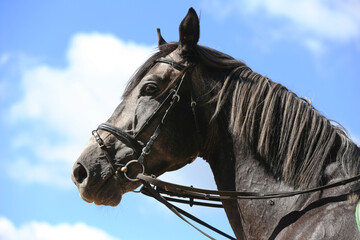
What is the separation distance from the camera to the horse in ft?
15.1

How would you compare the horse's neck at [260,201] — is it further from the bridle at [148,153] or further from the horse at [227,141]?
the bridle at [148,153]

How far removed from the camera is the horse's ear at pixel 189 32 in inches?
213

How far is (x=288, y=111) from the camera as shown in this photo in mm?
4910

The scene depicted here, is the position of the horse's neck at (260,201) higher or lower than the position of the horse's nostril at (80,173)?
lower

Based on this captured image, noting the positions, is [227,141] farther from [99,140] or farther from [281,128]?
[99,140]

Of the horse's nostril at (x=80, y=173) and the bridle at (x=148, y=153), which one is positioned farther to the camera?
the horse's nostril at (x=80, y=173)

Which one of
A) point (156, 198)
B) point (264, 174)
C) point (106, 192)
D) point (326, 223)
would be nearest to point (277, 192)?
point (264, 174)

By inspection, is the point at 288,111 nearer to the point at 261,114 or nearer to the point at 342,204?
the point at 261,114

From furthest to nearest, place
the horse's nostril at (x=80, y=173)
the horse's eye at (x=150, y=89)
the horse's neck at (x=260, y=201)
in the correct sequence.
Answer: the horse's eye at (x=150, y=89)
the horse's nostril at (x=80, y=173)
the horse's neck at (x=260, y=201)

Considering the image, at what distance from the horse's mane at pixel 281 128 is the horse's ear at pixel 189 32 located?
1.50 ft

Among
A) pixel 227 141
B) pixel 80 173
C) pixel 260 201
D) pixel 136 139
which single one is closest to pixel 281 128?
pixel 227 141

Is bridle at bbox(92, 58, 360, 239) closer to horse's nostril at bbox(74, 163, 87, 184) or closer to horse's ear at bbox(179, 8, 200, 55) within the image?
horse's ear at bbox(179, 8, 200, 55)

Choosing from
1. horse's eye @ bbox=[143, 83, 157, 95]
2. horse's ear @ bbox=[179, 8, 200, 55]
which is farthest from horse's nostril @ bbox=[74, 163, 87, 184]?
horse's ear @ bbox=[179, 8, 200, 55]

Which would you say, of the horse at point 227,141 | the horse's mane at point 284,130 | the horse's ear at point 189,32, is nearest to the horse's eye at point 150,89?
the horse at point 227,141
